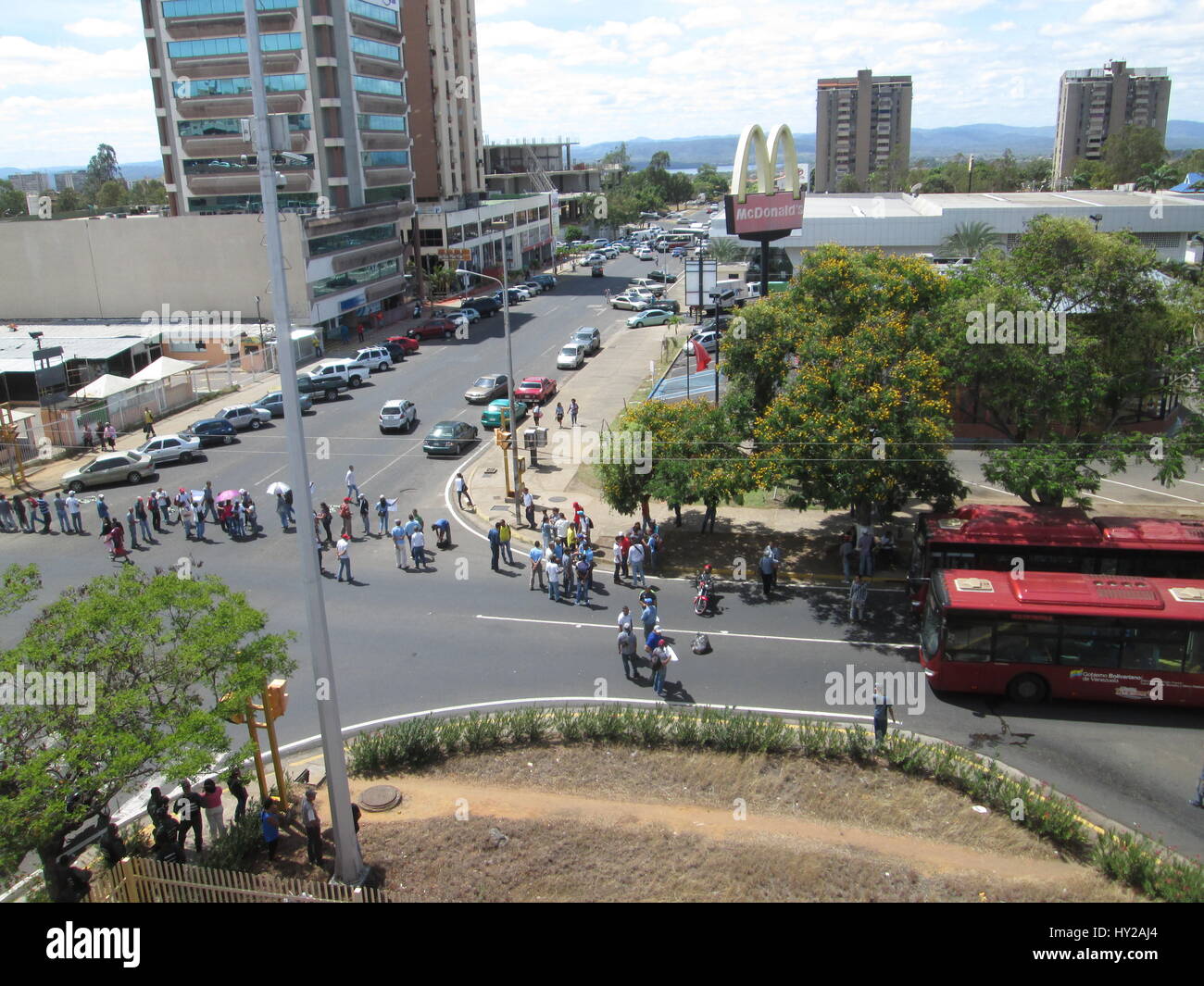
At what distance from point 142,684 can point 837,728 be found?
11600 millimetres

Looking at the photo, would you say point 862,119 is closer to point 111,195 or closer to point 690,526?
point 111,195

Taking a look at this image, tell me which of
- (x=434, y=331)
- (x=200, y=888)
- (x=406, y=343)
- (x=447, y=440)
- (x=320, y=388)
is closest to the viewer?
(x=200, y=888)

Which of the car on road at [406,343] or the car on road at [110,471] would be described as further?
the car on road at [406,343]

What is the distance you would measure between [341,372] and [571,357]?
42.1ft

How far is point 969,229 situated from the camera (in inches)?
2616

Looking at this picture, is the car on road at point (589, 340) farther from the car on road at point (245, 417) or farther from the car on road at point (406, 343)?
the car on road at point (245, 417)

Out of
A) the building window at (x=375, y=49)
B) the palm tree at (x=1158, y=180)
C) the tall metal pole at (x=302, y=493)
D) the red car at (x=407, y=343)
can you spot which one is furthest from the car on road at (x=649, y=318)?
the palm tree at (x=1158, y=180)

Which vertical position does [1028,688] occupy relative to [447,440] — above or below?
below

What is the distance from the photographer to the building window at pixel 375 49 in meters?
62.2

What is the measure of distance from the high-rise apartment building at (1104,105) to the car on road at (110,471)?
19573cm

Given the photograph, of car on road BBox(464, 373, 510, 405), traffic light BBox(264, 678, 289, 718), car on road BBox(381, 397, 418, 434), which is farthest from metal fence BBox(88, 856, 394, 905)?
car on road BBox(464, 373, 510, 405)

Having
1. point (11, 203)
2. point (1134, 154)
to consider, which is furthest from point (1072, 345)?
point (11, 203)

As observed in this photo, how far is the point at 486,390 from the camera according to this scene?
142 ft
